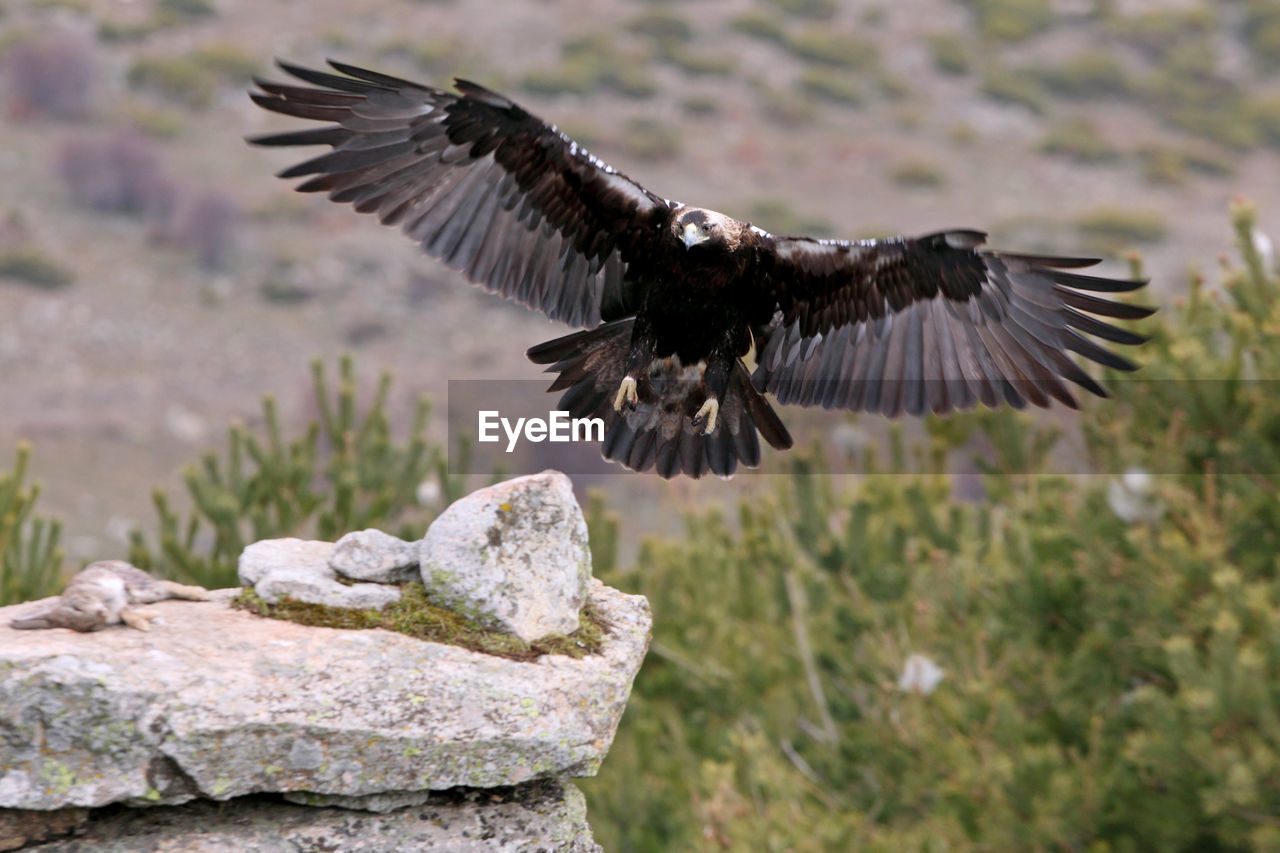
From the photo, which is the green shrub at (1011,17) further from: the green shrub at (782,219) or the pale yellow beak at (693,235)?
the pale yellow beak at (693,235)

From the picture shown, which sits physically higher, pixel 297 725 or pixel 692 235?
pixel 692 235

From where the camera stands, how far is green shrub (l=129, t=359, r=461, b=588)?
31.4 feet

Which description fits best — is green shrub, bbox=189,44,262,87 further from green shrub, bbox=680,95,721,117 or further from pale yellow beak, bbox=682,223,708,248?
pale yellow beak, bbox=682,223,708,248

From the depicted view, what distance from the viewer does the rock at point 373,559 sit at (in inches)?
191

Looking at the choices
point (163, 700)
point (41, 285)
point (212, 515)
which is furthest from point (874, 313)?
point (41, 285)

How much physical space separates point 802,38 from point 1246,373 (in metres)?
53.6

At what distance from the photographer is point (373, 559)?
491 cm

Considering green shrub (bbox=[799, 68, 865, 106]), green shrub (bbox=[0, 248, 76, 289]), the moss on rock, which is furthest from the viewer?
green shrub (bbox=[799, 68, 865, 106])

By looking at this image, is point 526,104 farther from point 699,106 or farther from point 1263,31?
point 1263,31

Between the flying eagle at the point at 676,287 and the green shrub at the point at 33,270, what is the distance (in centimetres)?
3269

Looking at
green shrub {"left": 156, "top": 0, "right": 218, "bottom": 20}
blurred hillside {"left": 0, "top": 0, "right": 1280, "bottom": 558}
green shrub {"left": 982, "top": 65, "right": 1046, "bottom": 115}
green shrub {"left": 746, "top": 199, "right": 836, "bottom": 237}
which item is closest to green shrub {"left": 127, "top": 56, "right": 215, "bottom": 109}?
blurred hillside {"left": 0, "top": 0, "right": 1280, "bottom": 558}

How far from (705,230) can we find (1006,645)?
5.58 meters

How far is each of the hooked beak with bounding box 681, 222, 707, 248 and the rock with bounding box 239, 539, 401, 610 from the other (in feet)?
6.99

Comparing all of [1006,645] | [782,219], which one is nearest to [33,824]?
[1006,645]
